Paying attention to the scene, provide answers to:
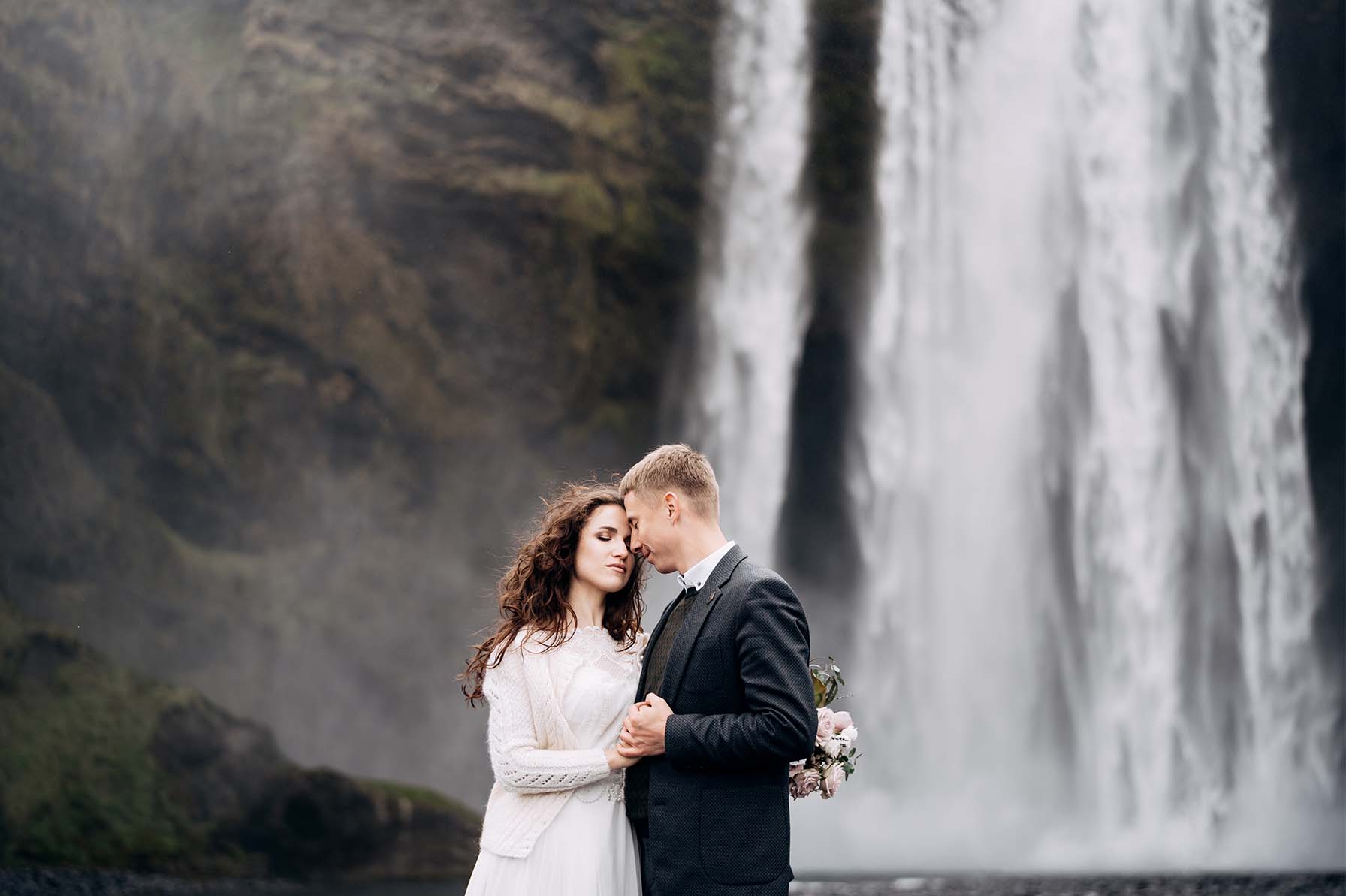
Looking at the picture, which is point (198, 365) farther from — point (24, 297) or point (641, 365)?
point (641, 365)

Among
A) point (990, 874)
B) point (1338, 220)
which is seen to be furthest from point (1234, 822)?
point (1338, 220)

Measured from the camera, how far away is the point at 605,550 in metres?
3.33

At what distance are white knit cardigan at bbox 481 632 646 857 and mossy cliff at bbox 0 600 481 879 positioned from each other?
34.6 feet

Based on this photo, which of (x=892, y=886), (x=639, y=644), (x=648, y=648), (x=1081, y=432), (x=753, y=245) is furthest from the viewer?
(x=753, y=245)

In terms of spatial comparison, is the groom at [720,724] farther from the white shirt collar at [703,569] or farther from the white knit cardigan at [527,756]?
the white knit cardigan at [527,756]

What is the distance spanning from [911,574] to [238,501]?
26.9 ft

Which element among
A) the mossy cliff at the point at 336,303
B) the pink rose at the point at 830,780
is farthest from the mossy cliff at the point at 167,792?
the pink rose at the point at 830,780

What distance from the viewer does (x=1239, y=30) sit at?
1642 cm

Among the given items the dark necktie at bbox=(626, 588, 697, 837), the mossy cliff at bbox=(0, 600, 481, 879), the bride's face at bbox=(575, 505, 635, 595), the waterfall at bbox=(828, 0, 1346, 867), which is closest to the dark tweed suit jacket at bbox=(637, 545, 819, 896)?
the dark necktie at bbox=(626, 588, 697, 837)

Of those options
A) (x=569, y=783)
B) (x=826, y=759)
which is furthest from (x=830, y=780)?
(x=569, y=783)

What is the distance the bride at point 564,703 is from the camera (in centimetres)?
306

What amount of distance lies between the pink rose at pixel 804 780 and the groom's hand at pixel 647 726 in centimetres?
45

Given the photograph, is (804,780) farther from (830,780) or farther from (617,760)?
(617,760)

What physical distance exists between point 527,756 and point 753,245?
1391cm
